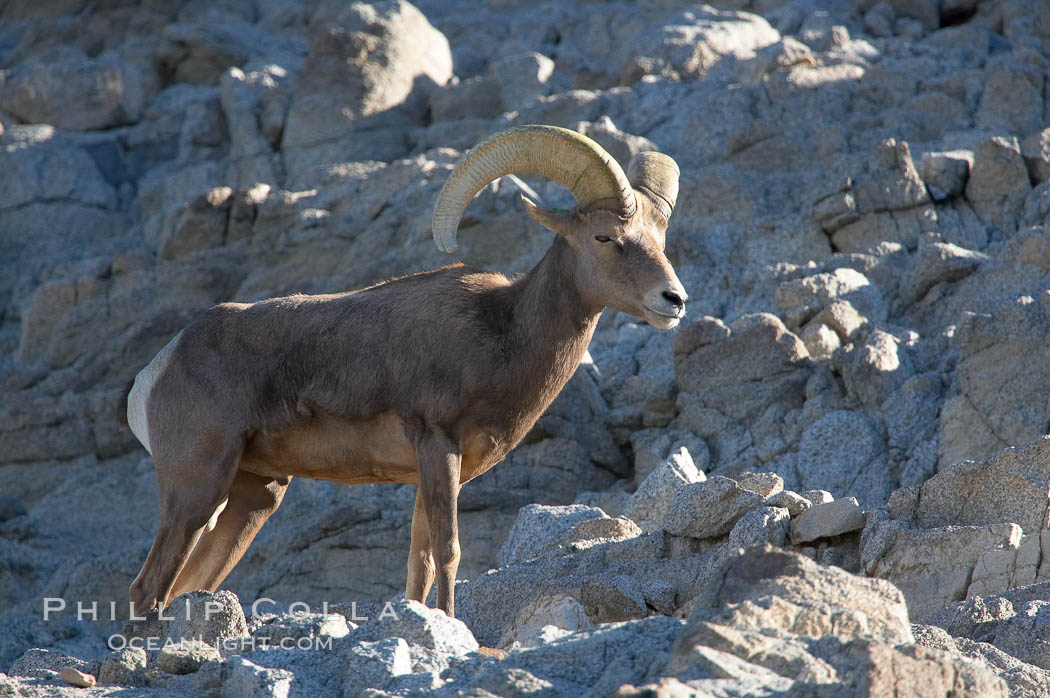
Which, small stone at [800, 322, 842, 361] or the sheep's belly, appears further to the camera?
small stone at [800, 322, 842, 361]

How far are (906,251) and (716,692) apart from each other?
1308 centimetres

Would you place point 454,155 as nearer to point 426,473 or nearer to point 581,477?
point 581,477

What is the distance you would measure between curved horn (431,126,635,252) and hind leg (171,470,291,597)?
237 cm

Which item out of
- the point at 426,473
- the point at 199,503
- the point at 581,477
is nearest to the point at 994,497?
the point at 426,473

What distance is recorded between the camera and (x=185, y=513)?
8.12 metres

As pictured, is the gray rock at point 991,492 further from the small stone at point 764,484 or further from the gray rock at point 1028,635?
the gray rock at point 1028,635

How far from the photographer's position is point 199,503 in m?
8.12

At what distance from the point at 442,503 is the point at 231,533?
1.97 m

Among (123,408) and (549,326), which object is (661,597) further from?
(123,408)

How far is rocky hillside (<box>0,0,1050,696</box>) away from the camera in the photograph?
5449 millimetres

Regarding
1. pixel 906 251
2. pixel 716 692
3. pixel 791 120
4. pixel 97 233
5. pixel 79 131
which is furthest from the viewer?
pixel 79 131

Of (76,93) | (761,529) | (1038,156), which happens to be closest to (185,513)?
(761,529)

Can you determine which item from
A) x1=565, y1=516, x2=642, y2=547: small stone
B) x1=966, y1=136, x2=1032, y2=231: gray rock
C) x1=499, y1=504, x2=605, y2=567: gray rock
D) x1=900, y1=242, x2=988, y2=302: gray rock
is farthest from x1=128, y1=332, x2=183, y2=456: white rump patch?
x1=966, y1=136, x2=1032, y2=231: gray rock

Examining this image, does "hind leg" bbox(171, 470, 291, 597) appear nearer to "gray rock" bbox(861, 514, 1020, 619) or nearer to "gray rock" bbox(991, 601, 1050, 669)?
"gray rock" bbox(861, 514, 1020, 619)
